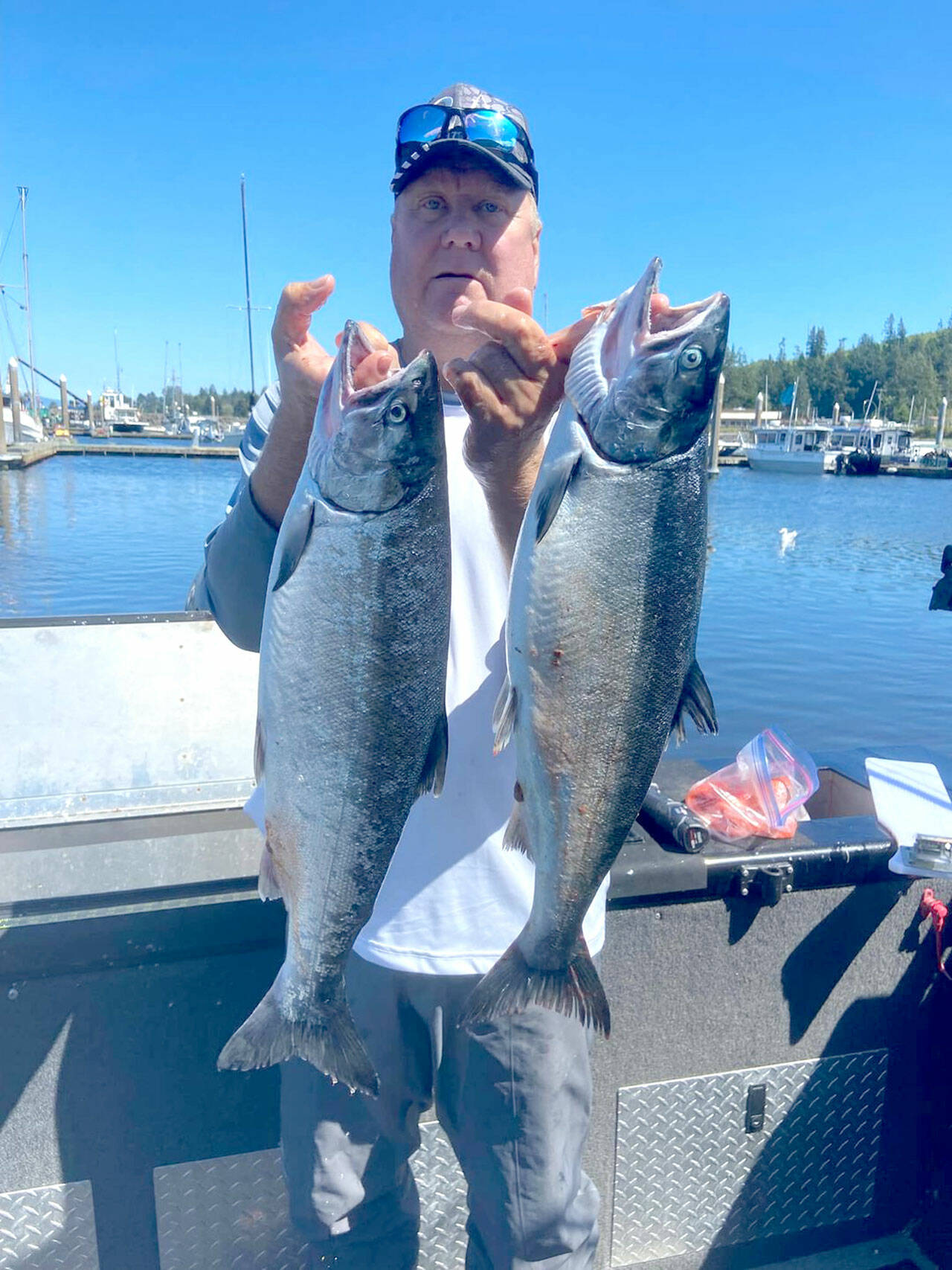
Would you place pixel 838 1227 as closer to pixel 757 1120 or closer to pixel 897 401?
pixel 757 1120

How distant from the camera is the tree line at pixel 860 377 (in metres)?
142

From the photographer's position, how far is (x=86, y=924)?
2668mm

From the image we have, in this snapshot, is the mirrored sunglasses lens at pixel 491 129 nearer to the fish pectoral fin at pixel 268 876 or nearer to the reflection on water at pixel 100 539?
the fish pectoral fin at pixel 268 876

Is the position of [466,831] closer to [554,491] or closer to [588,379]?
[554,491]

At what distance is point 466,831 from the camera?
2.38 metres

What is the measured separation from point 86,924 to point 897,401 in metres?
161

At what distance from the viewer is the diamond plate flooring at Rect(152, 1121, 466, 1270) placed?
9.45ft

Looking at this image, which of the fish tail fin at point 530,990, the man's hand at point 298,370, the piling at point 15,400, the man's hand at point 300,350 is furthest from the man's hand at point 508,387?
the piling at point 15,400

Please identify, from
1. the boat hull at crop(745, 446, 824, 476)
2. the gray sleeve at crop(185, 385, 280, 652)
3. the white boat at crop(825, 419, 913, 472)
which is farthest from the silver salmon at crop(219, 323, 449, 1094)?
the white boat at crop(825, 419, 913, 472)

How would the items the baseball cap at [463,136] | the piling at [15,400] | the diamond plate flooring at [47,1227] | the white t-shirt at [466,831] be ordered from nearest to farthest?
the white t-shirt at [466,831]
the baseball cap at [463,136]
the diamond plate flooring at [47,1227]
the piling at [15,400]

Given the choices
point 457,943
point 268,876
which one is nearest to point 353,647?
point 268,876

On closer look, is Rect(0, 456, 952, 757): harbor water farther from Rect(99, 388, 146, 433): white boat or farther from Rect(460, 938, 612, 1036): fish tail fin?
Rect(99, 388, 146, 433): white boat

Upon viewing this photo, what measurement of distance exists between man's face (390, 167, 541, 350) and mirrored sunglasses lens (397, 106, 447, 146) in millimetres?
98

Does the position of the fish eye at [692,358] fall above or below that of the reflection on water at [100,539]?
above
